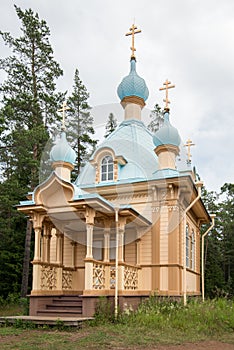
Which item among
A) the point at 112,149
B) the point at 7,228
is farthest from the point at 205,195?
the point at 112,149

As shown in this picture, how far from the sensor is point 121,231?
1206 centimetres

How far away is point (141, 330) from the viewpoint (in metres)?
9.52

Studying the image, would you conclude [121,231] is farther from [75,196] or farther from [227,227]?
[227,227]

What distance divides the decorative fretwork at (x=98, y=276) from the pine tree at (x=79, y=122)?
1378 centimetres

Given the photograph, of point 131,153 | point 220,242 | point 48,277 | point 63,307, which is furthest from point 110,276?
point 220,242

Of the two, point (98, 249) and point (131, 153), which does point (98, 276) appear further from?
point (131, 153)

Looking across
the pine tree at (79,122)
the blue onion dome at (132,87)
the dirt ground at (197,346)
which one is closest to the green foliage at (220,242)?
the pine tree at (79,122)

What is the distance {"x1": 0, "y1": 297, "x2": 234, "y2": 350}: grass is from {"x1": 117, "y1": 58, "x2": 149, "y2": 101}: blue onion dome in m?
8.64

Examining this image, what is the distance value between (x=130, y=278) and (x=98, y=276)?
3.76ft

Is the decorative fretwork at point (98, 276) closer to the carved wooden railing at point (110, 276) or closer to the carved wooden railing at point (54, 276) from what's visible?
the carved wooden railing at point (110, 276)

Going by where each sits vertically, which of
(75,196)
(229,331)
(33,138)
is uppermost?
(33,138)

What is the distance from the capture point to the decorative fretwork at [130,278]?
12172mm

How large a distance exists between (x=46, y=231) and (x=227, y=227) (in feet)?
72.6

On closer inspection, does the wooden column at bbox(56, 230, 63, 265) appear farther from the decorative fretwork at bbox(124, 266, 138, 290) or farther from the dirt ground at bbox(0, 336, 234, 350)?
the dirt ground at bbox(0, 336, 234, 350)
